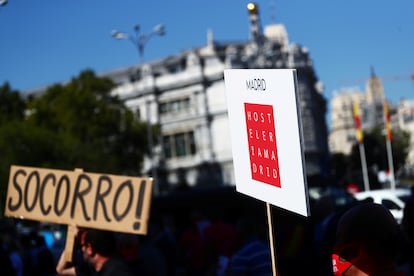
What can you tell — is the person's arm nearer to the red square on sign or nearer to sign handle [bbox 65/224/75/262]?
sign handle [bbox 65/224/75/262]

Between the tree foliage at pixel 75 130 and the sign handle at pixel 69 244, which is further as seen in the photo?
the tree foliage at pixel 75 130

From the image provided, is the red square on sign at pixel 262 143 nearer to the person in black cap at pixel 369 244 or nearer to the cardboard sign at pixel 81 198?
the person in black cap at pixel 369 244

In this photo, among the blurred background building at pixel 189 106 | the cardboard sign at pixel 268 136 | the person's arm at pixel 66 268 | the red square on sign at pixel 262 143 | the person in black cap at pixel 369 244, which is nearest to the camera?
the person in black cap at pixel 369 244

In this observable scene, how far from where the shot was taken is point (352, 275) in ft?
9.93

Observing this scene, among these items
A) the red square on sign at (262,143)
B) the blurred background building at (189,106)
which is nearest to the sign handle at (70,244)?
the red square on sign at (262,143)

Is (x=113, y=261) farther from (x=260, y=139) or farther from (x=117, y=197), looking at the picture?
(x=260, y=139)

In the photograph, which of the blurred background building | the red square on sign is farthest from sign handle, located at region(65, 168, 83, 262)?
the blurred background building

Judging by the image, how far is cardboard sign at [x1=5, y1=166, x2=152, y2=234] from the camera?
205 inches

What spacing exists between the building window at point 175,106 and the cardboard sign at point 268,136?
66568 millimetres

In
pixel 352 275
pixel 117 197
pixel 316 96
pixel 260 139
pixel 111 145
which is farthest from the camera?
pixel 316 96

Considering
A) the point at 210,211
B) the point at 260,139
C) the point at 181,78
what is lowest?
the point at 210,211

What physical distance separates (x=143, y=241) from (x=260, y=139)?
3.97 metres

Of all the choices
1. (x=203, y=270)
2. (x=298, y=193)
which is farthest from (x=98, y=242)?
(x=203, y=270)

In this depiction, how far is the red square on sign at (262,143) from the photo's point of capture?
12.4 ft
